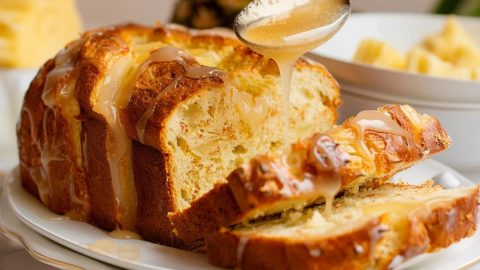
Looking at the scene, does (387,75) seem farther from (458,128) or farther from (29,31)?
(29,31)

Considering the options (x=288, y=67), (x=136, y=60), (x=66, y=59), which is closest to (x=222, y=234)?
(x=288, y=67)

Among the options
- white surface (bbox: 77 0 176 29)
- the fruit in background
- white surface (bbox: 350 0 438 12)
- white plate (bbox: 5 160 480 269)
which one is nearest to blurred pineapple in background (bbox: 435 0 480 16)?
white surface (bbox: 350 0 438 12)

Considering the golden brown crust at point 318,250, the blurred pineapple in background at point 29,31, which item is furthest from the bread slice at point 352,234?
the blurred pineapple in background at point 29,31

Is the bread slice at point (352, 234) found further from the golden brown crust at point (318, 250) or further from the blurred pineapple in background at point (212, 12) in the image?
the blurred pineapple in background at point (212, 12)

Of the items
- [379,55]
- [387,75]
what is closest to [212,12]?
[379,55]

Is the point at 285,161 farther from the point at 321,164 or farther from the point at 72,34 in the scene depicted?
the point at 72,34

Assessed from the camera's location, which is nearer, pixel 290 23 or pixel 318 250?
pixel 318 250

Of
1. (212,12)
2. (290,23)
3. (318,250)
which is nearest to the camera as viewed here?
(318,250)
